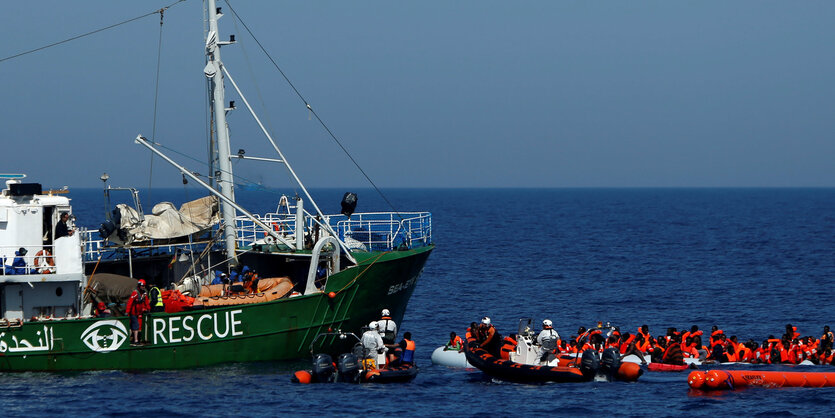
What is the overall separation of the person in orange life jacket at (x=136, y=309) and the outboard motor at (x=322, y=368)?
5.17m

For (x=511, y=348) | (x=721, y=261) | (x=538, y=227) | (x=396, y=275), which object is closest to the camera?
(x=511, y=348)

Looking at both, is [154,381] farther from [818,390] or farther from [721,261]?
[721,261]

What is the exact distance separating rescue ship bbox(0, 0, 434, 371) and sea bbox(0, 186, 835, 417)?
0.77 meters

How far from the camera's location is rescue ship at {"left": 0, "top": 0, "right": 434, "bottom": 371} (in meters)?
30.5

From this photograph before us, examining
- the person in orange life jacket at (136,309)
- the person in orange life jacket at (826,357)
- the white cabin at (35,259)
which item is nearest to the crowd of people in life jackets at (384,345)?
the person in orange life jacket at (136,309)

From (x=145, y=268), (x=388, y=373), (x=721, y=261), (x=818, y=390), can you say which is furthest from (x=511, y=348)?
(x=721, y=261)

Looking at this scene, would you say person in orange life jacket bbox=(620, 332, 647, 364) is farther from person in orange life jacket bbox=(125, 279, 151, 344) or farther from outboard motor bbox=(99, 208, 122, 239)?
outboard motor bbox=(99, 208, 122, 239)

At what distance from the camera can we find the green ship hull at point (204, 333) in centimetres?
3028

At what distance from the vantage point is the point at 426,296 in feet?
185

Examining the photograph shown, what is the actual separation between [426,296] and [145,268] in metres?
23.0

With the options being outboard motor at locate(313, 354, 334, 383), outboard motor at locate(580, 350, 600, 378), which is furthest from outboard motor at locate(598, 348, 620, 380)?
outboard motor at locate(313, 354, 334, 383)

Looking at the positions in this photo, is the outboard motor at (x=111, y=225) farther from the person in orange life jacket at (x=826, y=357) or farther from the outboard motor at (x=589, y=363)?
the person in orange life jacket at (x=826, y=357)

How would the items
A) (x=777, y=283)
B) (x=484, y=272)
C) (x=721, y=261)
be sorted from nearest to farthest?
(x=777, y=283), (x=484, y=272), (x=721, y=261)

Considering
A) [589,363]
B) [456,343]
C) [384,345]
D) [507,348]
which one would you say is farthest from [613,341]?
[384,345]
